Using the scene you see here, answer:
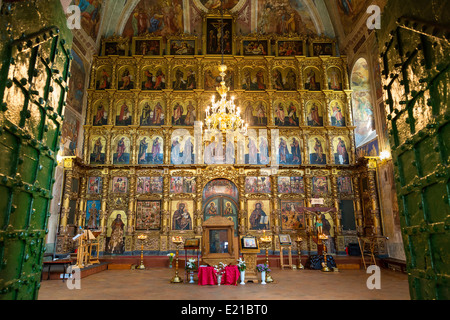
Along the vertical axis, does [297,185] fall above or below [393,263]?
above

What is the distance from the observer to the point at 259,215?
46.6 feet

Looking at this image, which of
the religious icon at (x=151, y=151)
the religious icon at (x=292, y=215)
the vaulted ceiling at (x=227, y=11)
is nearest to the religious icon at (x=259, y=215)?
the religious icon at (x=292, y=215)

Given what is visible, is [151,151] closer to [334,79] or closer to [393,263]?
[334,79]

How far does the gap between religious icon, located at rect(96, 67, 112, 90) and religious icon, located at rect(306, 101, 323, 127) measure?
10705 mm

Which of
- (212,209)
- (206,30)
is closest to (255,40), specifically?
(206,30)

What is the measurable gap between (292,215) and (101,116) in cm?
1093

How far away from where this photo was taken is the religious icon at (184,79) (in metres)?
15.7

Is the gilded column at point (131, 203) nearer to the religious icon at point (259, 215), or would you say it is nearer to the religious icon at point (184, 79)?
the religious icon at point (184, 79)

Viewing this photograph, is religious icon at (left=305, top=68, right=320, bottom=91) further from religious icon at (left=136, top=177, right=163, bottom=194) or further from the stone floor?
the stone floor

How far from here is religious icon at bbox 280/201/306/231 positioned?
14.1 metres
